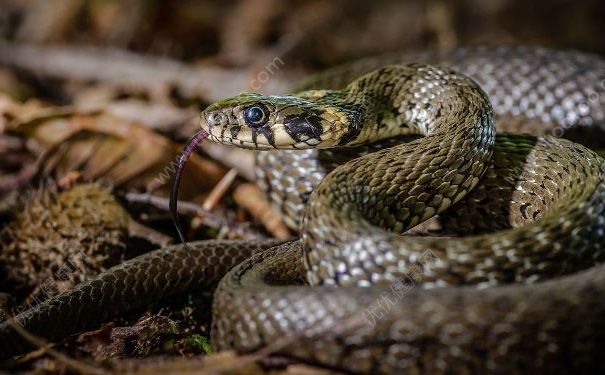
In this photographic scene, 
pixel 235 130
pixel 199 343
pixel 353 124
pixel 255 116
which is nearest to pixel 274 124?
pixel 255 116

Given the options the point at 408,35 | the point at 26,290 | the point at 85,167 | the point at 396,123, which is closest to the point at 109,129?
the point at 85,167

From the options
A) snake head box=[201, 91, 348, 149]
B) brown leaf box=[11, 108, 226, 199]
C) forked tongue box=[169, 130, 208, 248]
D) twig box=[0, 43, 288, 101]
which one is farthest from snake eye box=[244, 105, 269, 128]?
twig box=[0, 43, 288, 101]

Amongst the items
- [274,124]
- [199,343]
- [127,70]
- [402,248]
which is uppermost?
[127,70]

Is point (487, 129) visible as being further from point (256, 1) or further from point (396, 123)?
point (256, 1)

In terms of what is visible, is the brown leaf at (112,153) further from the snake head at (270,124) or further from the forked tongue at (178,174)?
the snake head at (270,124)

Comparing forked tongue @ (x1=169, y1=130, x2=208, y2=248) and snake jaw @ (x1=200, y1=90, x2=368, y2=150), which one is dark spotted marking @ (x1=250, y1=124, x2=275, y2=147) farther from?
forked tongue @ (x1=169, y1=130, x2=208, y2=248)

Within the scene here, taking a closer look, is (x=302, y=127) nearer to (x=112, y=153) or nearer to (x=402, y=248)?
(x=402, y=248)
